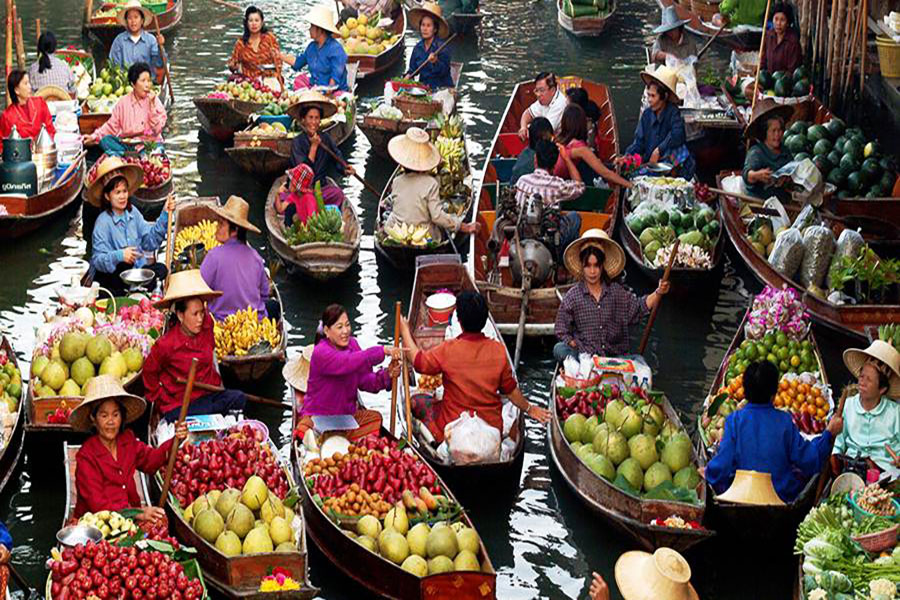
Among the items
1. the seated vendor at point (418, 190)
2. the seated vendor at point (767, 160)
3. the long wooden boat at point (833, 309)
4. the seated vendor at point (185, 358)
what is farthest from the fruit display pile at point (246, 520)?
the seated vendor at point (767, 160)

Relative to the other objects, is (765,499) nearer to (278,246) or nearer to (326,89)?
(278,246)

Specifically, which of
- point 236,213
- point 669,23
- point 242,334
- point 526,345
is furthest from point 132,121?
point 669,23

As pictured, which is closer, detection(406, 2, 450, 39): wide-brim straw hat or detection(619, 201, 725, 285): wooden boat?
detection(619, 201, 725, 285): wooden boat

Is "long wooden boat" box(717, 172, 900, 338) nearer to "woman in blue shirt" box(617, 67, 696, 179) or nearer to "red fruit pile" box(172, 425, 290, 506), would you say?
"woman in blue shirt" box(617, 67, 696, 179)

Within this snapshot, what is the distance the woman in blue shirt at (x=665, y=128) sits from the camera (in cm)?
1248

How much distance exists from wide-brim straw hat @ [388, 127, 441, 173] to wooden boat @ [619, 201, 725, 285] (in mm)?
1734

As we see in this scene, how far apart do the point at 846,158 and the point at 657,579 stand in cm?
769

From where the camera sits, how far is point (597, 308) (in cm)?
916

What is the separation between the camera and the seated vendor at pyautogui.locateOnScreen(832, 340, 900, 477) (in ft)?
25.0

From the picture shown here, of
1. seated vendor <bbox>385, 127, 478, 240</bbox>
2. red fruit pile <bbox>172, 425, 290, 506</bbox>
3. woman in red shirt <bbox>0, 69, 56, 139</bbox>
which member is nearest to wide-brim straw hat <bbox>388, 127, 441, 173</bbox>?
seated vendor <bbox>385, 127, 478, 240</bbox>

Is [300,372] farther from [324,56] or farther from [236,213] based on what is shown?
[324,56]

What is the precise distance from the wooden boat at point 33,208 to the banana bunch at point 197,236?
4.75 ft

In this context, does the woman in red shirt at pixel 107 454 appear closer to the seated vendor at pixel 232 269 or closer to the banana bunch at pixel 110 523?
the banana bunch at pixel 110 523

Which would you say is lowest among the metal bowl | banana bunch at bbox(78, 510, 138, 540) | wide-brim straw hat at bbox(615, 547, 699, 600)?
banana bunch at bbox(78, 510, 138, 540)
